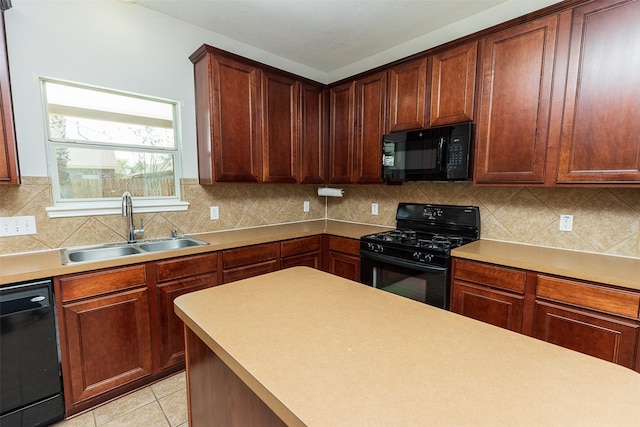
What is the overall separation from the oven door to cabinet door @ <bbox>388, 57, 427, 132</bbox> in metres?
1.14

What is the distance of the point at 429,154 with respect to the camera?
2.36 metres

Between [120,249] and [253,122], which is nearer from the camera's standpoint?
[120,249]

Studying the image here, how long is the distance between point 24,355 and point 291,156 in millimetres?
2294

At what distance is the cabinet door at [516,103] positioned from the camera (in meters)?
1.86

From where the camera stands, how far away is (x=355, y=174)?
2.98 m

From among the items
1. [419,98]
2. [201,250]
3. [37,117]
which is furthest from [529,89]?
[37,117]

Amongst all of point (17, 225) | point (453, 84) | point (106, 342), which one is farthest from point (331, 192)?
point (17, 225)

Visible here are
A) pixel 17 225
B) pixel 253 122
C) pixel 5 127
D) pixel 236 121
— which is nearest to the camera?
pixel 5 127

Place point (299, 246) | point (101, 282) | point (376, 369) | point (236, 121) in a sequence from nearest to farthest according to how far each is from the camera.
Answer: point (376, 369)
point (101, 282)
point (236, 121)
point (299, 246)

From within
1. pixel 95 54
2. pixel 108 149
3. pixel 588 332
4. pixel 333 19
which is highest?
pixel 333 19

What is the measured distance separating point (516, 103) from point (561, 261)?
1.05 meters

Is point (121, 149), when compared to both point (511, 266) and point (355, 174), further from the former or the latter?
point (511, 266)

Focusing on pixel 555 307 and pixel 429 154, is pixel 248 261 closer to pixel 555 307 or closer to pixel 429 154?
pixel 429 154

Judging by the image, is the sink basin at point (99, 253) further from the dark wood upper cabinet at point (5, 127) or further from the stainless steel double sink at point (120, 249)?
the dark wood upper cabinet at point (5, 127)
